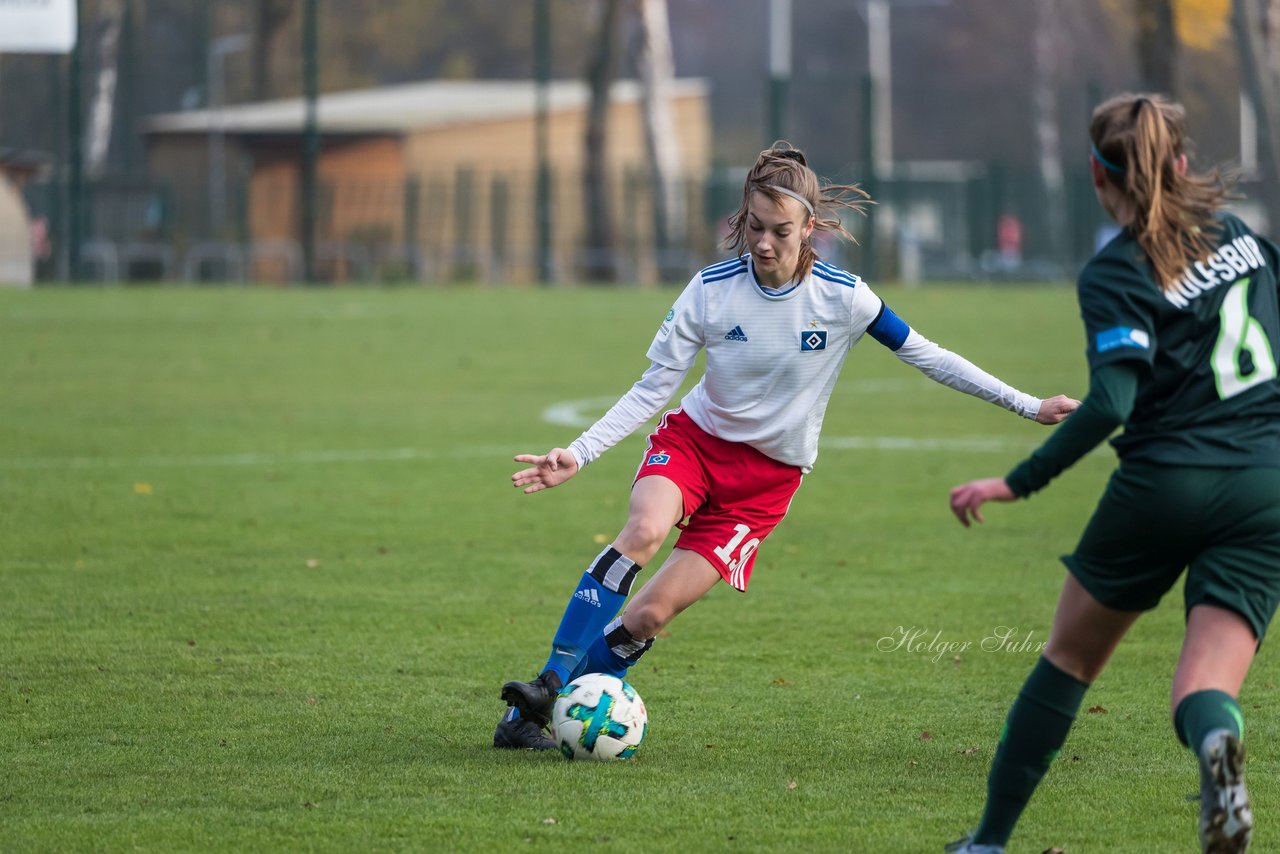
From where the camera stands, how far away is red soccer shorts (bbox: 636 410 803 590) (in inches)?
220

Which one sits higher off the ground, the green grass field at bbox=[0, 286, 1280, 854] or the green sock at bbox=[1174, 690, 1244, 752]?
the green sock at bbox=[1174, 690, 1244, 752]

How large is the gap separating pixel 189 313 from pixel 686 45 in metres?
57.3

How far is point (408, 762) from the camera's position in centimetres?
533

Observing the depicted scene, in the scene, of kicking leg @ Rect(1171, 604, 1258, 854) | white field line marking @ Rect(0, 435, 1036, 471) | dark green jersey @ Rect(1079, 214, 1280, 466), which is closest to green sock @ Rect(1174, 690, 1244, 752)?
kicking leg @ Rect(1171, 604, 1258, 854)

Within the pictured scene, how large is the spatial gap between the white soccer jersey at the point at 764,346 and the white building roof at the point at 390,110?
1344 inches

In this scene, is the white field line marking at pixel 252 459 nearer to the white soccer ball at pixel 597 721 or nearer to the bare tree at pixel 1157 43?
the white soccer ball at pixel 597 721

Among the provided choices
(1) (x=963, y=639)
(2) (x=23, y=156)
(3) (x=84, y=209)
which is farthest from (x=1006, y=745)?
(2) (x=23, y=156)

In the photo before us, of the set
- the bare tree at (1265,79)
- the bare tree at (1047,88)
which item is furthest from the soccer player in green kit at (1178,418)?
the bare tree at (1047,88)

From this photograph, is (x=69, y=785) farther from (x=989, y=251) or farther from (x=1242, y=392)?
(x=989, y=251)

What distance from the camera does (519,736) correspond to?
5.54 meters

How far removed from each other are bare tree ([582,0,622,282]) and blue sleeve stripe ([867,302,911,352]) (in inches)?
1226

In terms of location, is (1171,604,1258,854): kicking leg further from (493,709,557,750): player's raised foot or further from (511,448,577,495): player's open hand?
(493,709,557,750): player's raised foot

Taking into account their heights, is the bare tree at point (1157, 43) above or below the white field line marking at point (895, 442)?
above

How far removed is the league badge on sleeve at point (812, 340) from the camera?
5.55 meters
